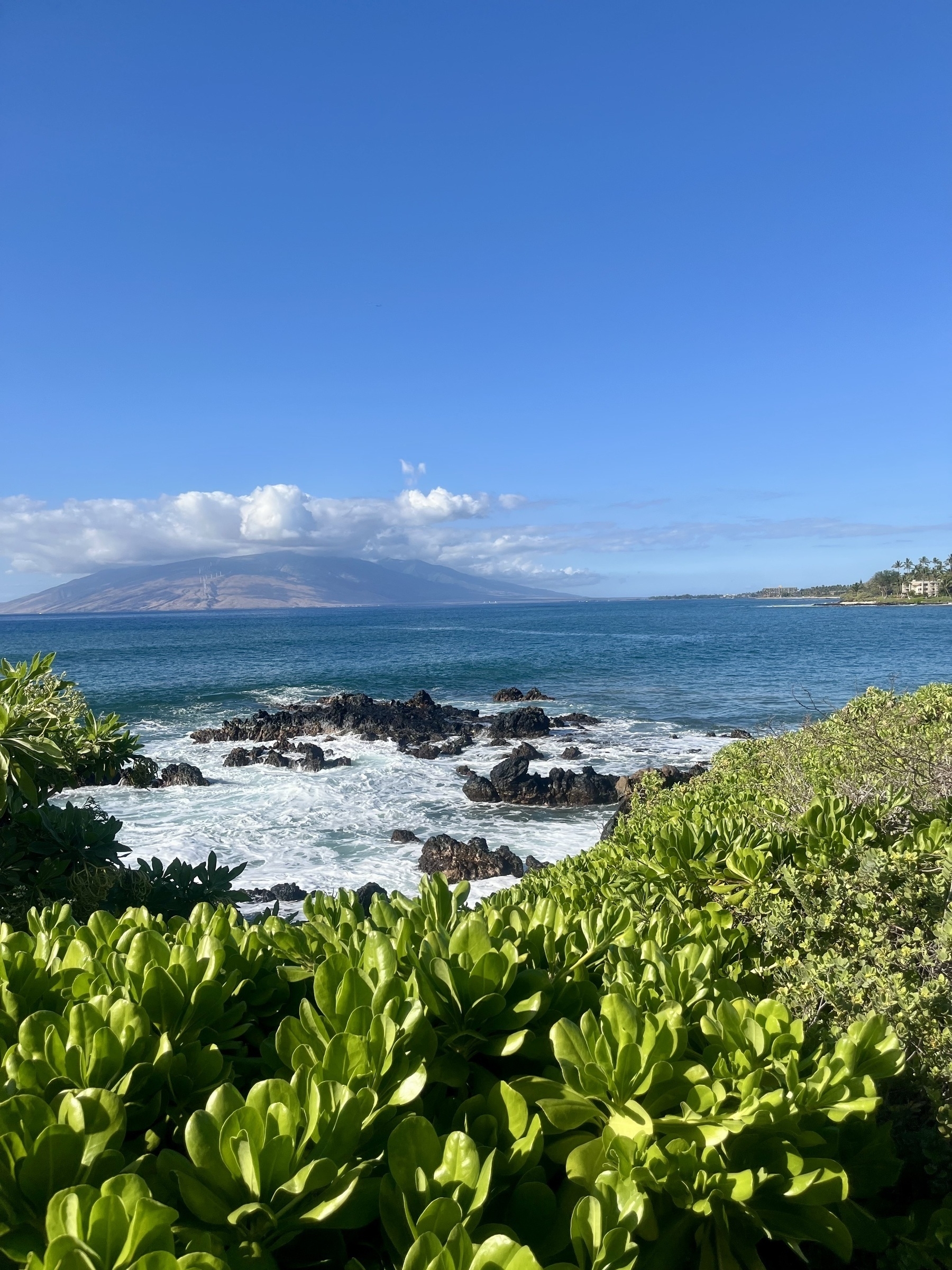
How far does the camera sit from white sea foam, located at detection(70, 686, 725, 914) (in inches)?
545

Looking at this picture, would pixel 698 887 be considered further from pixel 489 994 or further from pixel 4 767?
pixel 4 767

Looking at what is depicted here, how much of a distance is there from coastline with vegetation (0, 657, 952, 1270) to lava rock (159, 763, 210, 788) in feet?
62.3

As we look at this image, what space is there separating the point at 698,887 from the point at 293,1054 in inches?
83.9

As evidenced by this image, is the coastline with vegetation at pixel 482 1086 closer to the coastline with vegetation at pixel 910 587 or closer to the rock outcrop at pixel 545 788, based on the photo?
the rock outcrop at pixel 545 788

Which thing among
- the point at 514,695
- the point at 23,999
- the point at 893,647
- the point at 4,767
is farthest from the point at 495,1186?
the point at 893,647

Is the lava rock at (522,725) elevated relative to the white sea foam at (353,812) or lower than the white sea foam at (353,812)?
elevated

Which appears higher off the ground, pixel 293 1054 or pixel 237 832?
pixel 293 1054

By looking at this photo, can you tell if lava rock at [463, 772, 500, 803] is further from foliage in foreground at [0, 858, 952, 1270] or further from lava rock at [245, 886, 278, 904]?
foliage in foreground at [0, 858, 952, 1270]

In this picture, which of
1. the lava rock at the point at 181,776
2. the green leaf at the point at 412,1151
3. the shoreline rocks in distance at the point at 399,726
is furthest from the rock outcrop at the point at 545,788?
the green leaf at the point at 412,1151

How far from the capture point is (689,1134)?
4.52ft

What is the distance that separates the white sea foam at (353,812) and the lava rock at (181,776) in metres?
0.38

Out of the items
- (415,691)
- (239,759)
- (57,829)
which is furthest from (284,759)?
(57,829)

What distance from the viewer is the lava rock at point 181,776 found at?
1997 cm

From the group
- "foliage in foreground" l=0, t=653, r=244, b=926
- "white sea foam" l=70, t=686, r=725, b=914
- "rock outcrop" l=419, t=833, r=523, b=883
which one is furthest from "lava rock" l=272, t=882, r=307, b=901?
"foliage in foreground" l=0, t=653, r=244, b=926
